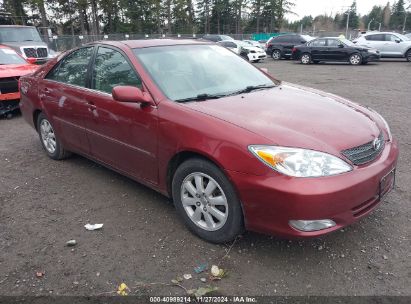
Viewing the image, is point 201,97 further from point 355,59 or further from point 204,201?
point 355,59

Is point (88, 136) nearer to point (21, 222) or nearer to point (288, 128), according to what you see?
point (21, 222)

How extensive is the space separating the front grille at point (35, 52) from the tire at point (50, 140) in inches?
423

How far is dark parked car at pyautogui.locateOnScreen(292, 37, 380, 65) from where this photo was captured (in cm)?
1944

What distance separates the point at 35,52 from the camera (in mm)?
14844

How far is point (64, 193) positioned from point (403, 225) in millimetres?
3558

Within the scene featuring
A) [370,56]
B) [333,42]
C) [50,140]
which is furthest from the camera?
[333,42]

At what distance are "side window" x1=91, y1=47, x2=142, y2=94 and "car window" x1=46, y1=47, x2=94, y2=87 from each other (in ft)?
0.71

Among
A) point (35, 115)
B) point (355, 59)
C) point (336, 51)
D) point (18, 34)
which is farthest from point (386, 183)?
point (336, 51)

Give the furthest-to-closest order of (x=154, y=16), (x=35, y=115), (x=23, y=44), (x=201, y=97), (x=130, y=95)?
1. (x=154, y=16)
2. (x=23, y=44)
3. (x=35, y=115)
4. (x=201, y=97)
5. (x=130, y=95)

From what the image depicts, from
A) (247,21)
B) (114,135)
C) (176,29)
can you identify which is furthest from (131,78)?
(247,21)

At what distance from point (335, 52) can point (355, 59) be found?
1.10 meters

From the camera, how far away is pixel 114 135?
151 inches

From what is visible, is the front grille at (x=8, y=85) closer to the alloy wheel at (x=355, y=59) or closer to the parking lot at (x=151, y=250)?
the parking lot at (x=151, y=250)

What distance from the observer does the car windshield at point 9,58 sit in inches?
354
